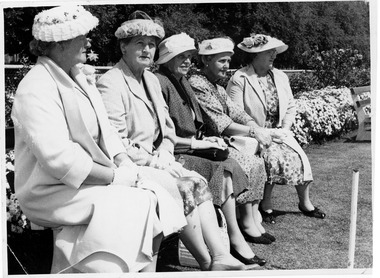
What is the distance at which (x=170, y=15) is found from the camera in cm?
1211

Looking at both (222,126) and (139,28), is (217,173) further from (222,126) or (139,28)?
(139,28)

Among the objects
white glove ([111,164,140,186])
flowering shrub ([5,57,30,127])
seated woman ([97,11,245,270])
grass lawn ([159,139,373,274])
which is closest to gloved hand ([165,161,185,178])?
seated woman ([97,11,245,270])

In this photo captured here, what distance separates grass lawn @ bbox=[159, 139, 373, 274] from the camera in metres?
4.90

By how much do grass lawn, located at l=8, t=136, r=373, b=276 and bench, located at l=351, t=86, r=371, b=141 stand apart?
5.61ft

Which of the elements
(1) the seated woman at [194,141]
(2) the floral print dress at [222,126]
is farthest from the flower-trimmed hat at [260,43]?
(1) the seated woman at [194,141]

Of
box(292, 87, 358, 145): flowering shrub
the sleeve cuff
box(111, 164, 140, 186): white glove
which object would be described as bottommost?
box(292, 87, 358, 145): flowering shrub

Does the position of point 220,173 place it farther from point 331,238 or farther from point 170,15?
point 170,15

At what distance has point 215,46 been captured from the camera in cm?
545

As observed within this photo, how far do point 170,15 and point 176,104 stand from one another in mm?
7481

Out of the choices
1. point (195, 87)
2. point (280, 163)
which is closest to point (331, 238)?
point (280, 163)

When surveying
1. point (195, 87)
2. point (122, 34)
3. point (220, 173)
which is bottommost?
point (220, 173)

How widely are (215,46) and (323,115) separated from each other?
521cm

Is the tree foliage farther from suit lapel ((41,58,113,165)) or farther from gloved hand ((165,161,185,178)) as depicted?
suit lapel ((41,58,113,165))

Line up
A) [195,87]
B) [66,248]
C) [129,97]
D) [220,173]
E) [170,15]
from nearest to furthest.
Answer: [66,248] < [129,97] < [220,173] < [195,87] < [170,15]
